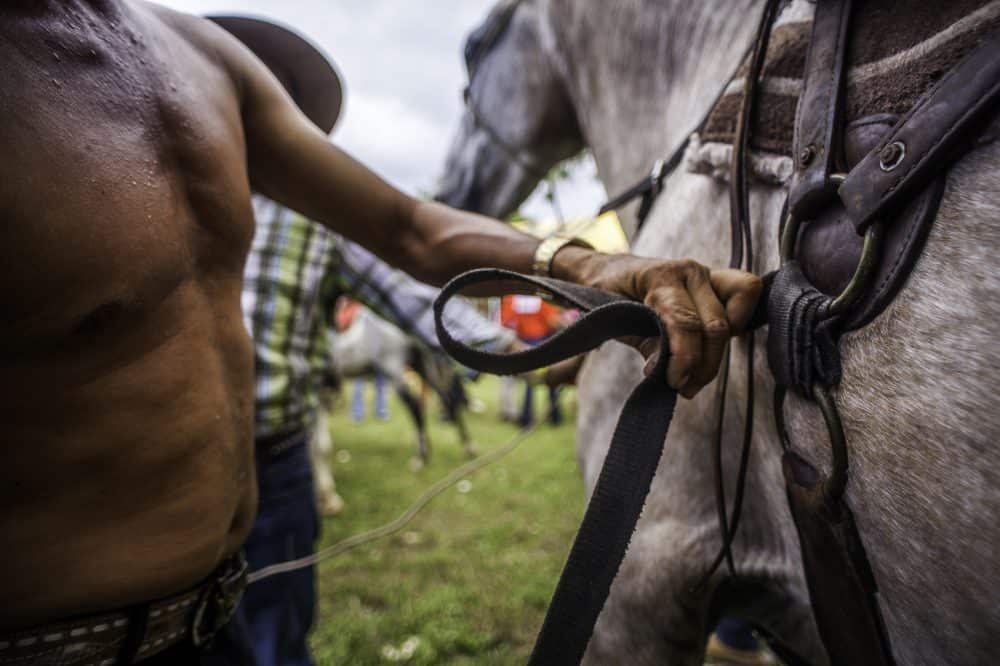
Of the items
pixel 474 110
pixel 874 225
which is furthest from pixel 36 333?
pixel 474 110

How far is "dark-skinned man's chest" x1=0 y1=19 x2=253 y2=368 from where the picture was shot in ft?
2.44

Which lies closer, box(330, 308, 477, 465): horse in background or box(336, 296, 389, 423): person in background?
box(330, 308, 477, 465): horse in background

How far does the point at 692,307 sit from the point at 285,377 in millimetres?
1773

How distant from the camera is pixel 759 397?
0.94 metres

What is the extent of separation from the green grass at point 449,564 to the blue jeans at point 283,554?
31.1 inches

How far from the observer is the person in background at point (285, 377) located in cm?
199

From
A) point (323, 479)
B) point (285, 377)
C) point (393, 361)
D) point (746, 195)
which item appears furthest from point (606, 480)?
point (393, 361)

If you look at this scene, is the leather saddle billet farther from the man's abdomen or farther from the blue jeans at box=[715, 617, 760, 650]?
the blue jeans at box=[715, 617, 760, 650]

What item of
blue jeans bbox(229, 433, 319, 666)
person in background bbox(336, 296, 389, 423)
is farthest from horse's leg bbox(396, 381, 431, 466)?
blue jeans bbox(229, 433, 319, 666)

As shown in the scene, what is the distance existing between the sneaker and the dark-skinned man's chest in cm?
285

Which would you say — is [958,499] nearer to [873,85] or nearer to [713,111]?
[873,85]

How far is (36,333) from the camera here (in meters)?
0.77

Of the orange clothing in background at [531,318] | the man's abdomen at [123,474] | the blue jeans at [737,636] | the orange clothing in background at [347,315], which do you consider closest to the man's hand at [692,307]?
the man's abdomen at [123,474]

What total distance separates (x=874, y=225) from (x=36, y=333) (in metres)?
1.13
